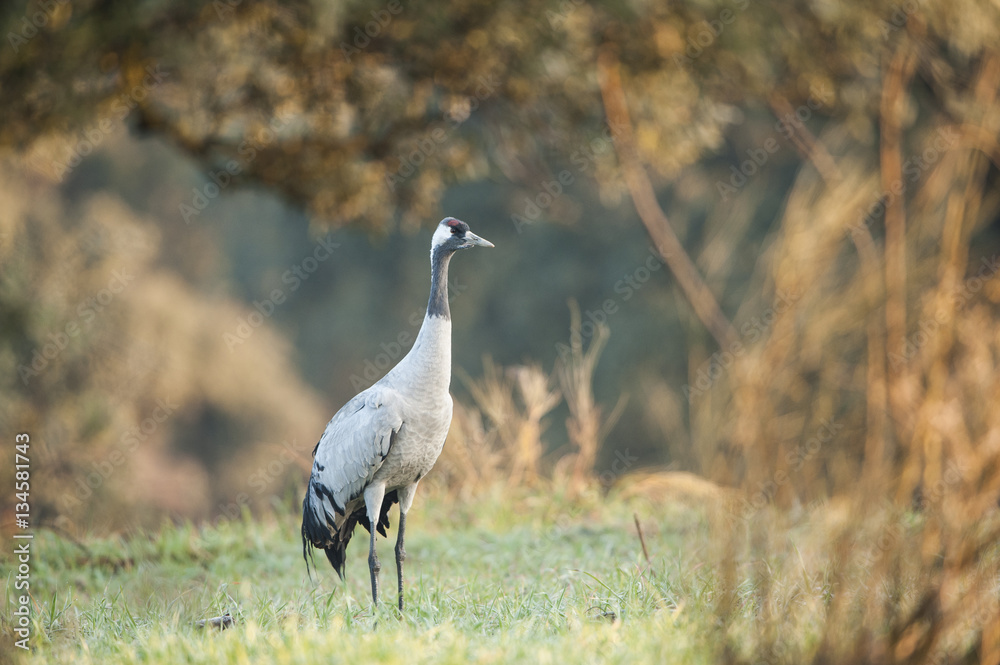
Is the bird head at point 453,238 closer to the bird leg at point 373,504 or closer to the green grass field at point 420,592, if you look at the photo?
the bird leg at point 373,504

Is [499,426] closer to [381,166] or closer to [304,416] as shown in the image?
[381,166]

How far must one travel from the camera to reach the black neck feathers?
379 cm

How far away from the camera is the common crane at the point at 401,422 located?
148 inches

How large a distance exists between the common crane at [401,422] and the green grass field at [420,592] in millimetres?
438

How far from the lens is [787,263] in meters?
2.64

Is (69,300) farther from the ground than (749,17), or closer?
closer

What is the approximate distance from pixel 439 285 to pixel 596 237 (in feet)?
40.3

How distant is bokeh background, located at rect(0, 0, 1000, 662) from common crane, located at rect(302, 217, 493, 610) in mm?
975

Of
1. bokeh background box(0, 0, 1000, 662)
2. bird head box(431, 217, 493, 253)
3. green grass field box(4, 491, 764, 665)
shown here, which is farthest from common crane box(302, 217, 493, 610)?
bokeh background box(0, 0, 1000, 662)

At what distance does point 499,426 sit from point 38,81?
3.50 metres

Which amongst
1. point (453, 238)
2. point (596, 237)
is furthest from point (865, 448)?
point (596, 237)

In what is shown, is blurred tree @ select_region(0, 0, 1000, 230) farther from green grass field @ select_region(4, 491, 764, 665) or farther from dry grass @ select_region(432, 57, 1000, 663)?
dry grass @ select_region(432, 57, 1000, 663)

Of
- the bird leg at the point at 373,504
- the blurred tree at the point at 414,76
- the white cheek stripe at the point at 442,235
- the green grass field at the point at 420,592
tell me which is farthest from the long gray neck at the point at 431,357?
the blurred tree at the point at 414,76

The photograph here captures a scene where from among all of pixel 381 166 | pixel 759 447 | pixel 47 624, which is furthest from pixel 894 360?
pixel 381 166
